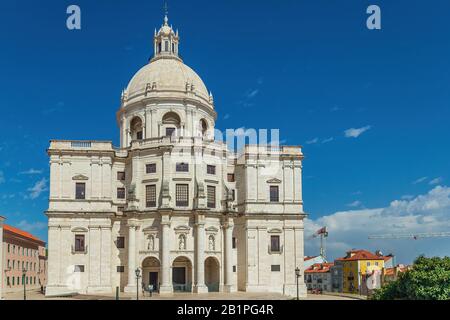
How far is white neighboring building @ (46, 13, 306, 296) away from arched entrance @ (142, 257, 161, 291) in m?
0.11

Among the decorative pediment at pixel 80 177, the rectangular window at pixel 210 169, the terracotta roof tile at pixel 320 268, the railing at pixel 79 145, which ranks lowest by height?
the terracotta roof tile at pixel 320 268

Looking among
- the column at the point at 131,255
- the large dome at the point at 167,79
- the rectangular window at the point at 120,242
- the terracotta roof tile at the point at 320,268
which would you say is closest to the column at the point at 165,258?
the column at the point at 131,255

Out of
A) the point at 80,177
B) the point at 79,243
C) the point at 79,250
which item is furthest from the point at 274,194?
the point at 79,250

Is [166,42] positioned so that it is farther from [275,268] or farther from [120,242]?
[275,268]

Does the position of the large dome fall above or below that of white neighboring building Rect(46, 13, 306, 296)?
above

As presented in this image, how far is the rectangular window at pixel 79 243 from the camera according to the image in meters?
56.2

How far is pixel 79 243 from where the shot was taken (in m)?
56.3

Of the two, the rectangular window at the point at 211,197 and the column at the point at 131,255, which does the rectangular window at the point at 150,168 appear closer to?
the column at the point at 131,255

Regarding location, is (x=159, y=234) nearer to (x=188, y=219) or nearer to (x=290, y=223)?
(x=188, y=219)

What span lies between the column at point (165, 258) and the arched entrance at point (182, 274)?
185 cm

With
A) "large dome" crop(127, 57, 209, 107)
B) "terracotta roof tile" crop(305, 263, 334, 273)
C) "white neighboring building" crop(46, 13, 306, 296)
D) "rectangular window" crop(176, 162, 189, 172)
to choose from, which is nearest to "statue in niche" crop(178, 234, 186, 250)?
"white neighboring building" crop(46, 13, 306, 296)

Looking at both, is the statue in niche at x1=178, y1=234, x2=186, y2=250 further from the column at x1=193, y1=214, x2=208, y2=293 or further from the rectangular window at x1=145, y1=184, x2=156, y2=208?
the rectangular window at x1=145, y1=184, x2=156, y2=208

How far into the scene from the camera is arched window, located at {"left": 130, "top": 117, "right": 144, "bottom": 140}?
63.9m

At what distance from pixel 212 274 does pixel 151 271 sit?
6.59 meters
